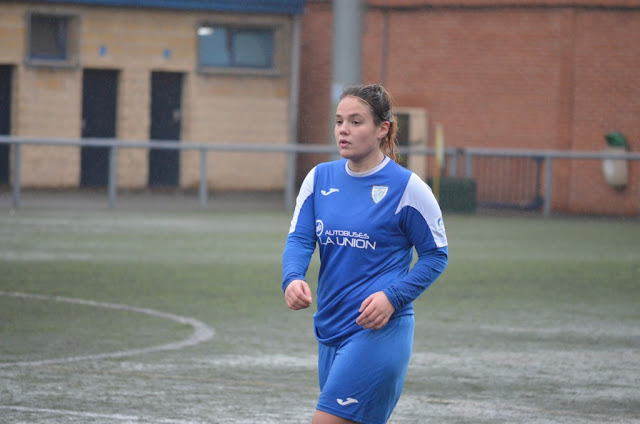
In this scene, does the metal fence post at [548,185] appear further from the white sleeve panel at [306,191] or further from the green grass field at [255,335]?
the white sleeve panel at [306,191]

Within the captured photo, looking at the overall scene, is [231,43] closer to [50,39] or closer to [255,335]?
[50,39]

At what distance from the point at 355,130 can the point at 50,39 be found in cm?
2417

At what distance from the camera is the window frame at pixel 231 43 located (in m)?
29.2

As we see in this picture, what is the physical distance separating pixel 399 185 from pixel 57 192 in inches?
845

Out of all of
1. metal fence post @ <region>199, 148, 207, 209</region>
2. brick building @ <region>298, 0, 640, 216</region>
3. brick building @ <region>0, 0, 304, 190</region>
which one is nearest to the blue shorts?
metal fence post @ <region>199, 148, 207, 209</region>

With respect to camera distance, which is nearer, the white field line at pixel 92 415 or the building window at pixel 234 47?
the white field line at pixel 92 415

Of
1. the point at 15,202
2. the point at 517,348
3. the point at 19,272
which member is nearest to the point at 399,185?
the point at 517,348

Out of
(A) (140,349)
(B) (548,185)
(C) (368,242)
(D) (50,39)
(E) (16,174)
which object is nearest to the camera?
(C) (368,242)

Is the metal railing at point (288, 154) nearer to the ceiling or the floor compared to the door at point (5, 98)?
nearer to the floor

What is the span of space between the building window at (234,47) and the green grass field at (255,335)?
12289 millimetres

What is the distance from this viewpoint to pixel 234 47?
29734 millimetres

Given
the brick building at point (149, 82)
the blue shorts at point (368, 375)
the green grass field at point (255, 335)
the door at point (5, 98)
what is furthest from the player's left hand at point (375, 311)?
the door at point (5, 98)

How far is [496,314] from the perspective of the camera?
11.1 m

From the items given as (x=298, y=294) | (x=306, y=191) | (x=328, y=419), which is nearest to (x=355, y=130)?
(x=306, y=191)
